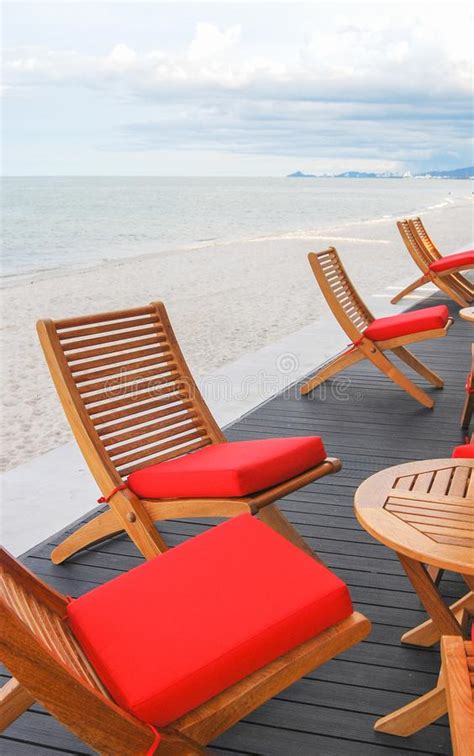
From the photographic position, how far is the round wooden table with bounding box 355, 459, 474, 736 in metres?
1.68

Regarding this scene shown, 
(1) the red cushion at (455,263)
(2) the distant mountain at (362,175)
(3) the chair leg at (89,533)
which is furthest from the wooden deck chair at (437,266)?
(2) the distant mountain at (362,175)

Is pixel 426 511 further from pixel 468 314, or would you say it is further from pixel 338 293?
pixel 338 293

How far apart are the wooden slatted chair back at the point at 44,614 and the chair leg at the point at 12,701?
0.20 meters

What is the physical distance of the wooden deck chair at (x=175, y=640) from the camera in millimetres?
1359

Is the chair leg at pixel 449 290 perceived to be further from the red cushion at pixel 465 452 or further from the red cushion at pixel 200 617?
the red cushion at pixel 200 617

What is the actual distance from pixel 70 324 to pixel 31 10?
61.2 m

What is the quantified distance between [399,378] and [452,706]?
3239mm

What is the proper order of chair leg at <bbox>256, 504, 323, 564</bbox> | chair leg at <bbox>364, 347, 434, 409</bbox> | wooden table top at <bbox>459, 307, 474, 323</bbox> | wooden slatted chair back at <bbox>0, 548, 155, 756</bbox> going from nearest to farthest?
wooden slatted chair back at <bbox>0, 548, 155, 756</bbox> < chair leg at <bbox>256, 504, 323, 564</bbox> < wooden table top at <bbox>459, 307, 474, 323</bbox> < chair leg at <bbox>364, 347, 434, 409</bbox>

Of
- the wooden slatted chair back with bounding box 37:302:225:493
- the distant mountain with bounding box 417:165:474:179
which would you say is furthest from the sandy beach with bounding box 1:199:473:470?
the distant mountain with bounding box 417:165:474:179

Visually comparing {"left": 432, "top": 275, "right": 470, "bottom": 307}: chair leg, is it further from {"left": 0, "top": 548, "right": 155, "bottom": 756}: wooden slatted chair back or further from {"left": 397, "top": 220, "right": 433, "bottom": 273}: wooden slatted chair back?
{"left": 0, "top": 548, "right": 155, "bottom": 756}: wooden slatted chair back

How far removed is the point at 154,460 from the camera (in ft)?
9.61

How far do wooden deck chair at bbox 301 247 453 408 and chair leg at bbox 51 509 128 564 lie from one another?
2291 mm

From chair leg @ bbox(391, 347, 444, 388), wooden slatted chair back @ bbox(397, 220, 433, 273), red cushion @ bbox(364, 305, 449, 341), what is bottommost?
chair leg @ bbox(391, 347, 444, 388)

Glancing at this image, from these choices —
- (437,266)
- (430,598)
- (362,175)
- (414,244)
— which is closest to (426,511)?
(430,598)
